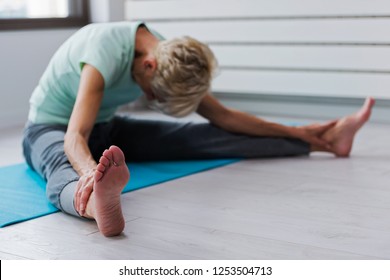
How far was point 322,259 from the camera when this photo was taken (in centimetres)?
167

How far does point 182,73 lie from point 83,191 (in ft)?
2.17

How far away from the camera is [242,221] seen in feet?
6.64

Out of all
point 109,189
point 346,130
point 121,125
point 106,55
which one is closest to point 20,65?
point 121,125

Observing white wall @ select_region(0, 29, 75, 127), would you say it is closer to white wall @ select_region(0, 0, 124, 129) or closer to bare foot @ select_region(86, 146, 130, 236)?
white wall @ select_region(0, 0, 124, 129)

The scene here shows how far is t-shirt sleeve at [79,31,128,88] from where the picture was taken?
7.76 feet

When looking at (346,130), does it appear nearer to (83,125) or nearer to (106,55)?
(106,55)

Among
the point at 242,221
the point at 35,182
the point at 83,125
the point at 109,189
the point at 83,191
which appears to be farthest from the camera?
the point at 35,182

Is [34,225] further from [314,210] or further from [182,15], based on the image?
[182,15]

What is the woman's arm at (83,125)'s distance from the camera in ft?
6.77

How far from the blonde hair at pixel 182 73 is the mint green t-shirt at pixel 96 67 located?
140 millimetres

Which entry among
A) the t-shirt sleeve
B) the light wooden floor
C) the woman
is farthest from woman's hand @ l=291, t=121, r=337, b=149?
the t-shirt sleeve

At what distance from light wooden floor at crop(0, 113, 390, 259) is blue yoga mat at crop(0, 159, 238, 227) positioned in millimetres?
57

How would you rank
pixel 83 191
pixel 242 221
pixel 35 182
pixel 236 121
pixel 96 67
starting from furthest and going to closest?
pixel 236 121, pixel 35 182, pixel 96 67, pixel 242 221, pixel 83 191
